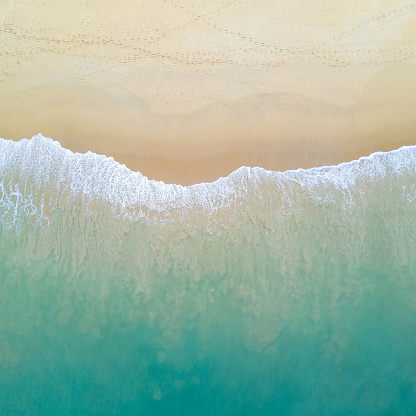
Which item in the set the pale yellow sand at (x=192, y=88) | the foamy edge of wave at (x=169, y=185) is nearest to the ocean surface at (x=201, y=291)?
the foamy edge of wave at (x=169, y=185)

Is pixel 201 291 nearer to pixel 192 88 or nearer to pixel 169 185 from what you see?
pixel 169 185

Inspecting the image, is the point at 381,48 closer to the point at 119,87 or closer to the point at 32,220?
the point at 119,87

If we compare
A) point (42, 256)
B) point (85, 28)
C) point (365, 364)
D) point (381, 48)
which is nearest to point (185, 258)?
point (42, 256)

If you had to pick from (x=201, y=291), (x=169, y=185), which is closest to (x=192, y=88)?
(x=169, y=185)

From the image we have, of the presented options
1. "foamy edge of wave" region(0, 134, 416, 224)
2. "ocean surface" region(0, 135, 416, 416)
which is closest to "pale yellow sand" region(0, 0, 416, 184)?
"foamy edge of wave" region(0, 134, 416, 224)

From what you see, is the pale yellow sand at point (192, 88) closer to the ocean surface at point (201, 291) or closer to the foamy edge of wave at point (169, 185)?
the foamy edge of wave at point (169, 185)

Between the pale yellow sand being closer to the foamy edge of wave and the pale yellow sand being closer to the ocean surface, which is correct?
the foamy edge of wave
